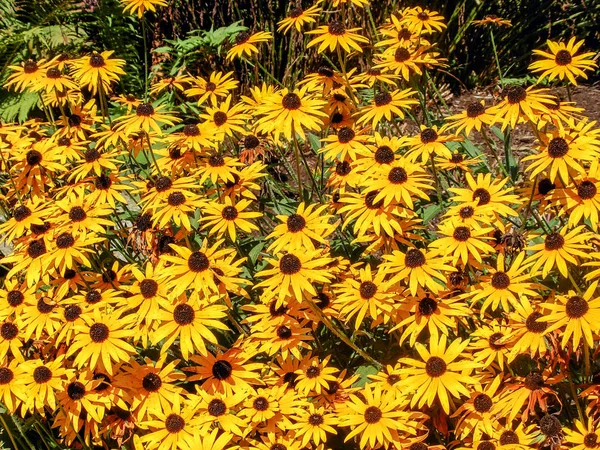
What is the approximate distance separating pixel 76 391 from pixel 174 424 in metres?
0.43

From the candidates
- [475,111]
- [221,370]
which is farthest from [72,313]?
[475,111]

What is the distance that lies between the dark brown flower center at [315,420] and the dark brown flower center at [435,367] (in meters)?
0.42

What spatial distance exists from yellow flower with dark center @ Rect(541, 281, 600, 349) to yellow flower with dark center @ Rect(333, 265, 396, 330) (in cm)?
57

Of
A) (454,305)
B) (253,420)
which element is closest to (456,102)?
(454,305)

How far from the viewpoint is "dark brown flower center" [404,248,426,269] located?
290 centimetres

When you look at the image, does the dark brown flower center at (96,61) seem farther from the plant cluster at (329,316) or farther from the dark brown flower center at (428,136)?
the dark brown flower center at (428,136)

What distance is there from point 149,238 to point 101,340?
28.8 inches

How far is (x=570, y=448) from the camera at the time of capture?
273 cm

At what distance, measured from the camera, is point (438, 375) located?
278cm

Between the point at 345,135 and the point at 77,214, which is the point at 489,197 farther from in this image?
the point at 77,214

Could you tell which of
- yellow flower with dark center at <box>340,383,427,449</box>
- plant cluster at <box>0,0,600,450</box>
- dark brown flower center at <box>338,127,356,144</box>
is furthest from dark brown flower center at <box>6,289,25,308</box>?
dark brown flower center at <box>338,127,356,144</box>

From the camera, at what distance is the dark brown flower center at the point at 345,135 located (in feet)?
11.8

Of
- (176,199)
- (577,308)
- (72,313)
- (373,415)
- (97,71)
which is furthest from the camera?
(97,71)

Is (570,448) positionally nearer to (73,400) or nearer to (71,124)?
(73,400)
